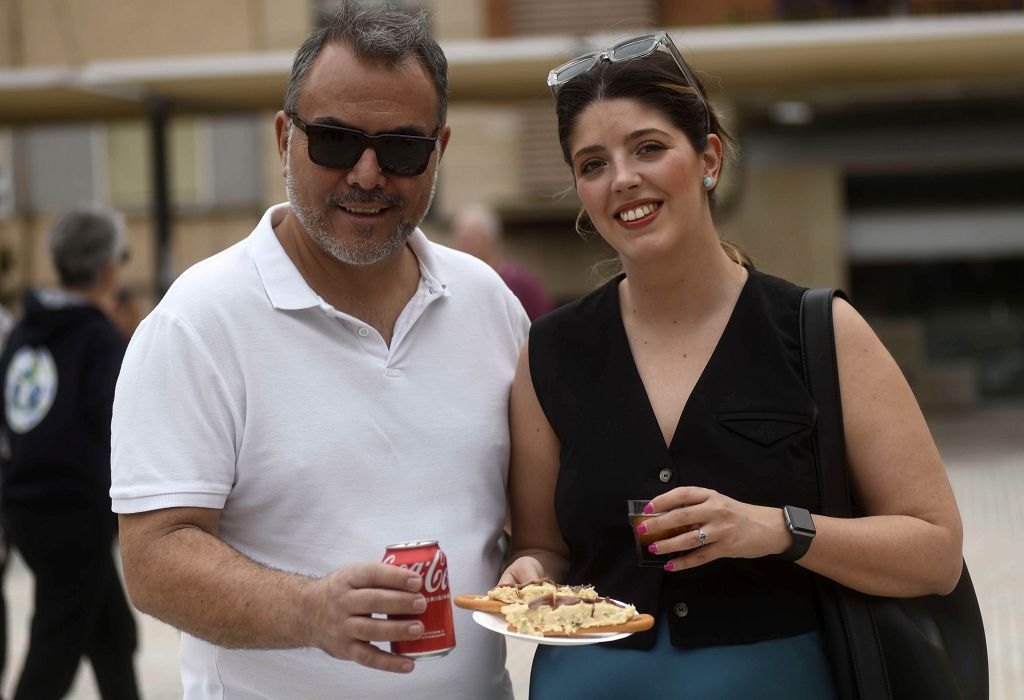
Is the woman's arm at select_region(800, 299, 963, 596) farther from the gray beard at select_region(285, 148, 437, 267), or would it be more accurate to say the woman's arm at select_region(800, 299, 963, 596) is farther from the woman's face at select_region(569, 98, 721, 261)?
the gray beard at select_region(285, 148, 437, 267)

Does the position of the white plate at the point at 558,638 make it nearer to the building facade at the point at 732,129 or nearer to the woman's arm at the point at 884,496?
the woman's arm at the point at 884,496

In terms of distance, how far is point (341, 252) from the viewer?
265 centimetres

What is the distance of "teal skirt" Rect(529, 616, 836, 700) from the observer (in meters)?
2.48

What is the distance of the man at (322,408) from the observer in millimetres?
2404

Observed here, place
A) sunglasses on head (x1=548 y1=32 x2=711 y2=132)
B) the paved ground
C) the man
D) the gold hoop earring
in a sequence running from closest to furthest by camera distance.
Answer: the man
sunglasses on head (x1=548 y1=32 x2=711 y2=132)
the gold hoop earring
the paved ground

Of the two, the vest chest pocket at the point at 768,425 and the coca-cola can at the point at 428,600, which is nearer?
the coca-cola can at the point at 428,600

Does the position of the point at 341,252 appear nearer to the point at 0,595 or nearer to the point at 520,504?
the point at 520,504

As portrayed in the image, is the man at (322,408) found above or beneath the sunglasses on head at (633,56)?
beneath

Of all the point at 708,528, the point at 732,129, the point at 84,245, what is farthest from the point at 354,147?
the point at 732,129

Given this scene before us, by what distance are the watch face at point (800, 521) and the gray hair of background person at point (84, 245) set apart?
3.95 meters

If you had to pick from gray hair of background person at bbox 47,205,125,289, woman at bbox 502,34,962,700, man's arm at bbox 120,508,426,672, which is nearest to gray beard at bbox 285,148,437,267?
woman at bbox 502,34,962,700

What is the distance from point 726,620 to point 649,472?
1.07 ft

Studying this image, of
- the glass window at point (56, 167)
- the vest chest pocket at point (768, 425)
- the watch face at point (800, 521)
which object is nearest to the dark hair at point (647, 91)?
the vest chest pocket at point (768, 425)

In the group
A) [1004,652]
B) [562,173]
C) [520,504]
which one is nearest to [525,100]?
[562,173]
